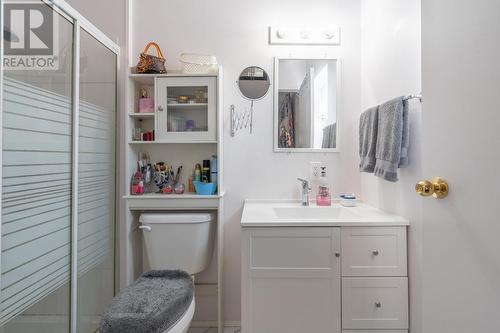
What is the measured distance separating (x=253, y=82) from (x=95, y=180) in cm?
119

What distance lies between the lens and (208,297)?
1.86 metres

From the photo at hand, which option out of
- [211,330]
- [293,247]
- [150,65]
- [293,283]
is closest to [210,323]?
[211,330]

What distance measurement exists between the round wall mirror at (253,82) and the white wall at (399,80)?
70 centimetres

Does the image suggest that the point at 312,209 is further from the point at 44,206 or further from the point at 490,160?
the point at 44,206

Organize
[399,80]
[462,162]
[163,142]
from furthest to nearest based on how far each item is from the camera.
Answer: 1. [163,142]
2. [399,80]
3. [462,162]

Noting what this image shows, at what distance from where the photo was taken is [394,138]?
1.34m

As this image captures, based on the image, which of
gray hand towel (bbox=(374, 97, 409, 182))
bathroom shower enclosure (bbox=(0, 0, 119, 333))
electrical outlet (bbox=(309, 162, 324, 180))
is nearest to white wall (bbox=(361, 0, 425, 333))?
gray hand towel (bbox=(374, 97, 409, 182))

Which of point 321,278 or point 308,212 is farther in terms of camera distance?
point 308,212

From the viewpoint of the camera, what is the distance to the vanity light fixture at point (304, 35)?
1.84 metres

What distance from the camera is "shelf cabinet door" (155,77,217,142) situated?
1688 millimetres

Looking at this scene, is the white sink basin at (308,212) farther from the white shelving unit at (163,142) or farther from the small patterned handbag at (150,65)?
the small patterned handbag at (150,65)

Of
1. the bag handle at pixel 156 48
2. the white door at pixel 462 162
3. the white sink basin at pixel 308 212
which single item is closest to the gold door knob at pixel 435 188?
the white door at pixel 462 162

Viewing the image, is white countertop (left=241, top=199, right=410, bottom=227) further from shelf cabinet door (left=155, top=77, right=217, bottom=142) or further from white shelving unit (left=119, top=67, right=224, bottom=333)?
shelf cabinet door (left=155, top=77, right=217, bottom=142)

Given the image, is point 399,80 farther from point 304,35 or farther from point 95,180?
point 95,180
